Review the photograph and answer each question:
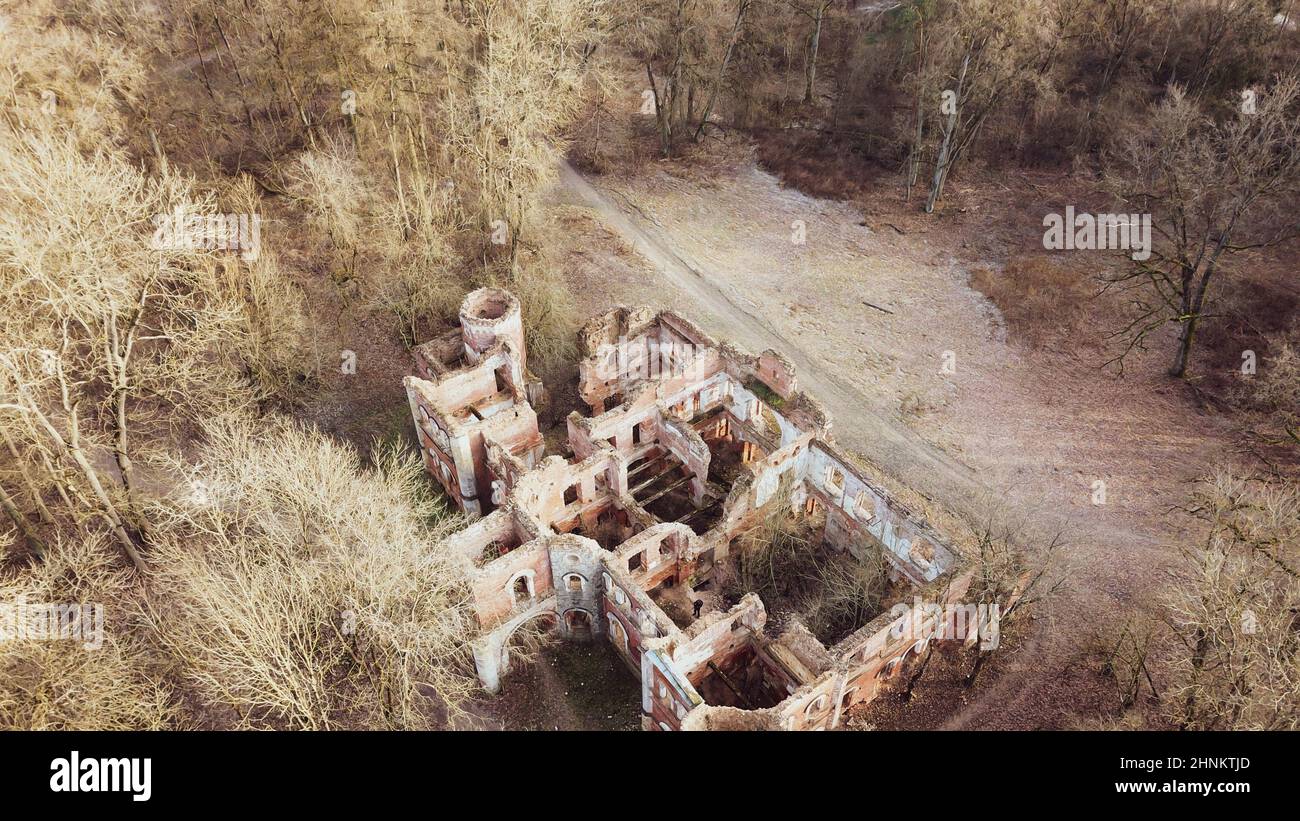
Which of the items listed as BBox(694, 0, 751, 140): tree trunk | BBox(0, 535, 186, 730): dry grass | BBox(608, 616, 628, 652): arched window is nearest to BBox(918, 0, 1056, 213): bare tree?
BBox(694, 0, 751, 140): tree trunk

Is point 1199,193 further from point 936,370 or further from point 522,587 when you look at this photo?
point 522,587

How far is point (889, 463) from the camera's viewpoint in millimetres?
40500

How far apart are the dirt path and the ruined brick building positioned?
22.5 ft

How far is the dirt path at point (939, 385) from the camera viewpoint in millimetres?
34031

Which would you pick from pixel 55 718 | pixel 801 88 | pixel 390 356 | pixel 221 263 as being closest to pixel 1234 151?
pixel 801 88

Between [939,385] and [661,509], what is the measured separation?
17.9 metres

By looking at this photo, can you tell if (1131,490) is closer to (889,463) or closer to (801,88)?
(889,463)

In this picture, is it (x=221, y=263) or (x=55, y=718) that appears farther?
(x=221, y=263)

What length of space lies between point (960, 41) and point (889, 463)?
27.1m

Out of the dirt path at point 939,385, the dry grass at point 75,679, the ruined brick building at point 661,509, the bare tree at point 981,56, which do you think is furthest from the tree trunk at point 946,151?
the dry grass at point 75,679

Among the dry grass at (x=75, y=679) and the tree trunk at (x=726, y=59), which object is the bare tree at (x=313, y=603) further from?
the tree trunk at (x=726, y=59)

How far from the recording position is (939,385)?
44719mm

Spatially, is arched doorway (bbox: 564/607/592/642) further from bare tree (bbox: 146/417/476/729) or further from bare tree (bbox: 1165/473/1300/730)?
bare tree (bbox: 1165/473/1300/730)

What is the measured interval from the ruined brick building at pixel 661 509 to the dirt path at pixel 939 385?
6.85m
